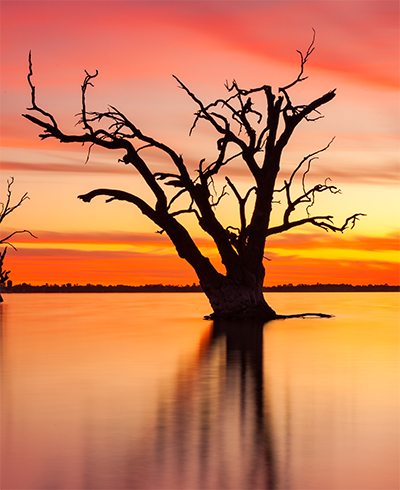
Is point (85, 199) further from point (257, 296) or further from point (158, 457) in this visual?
point (158, 457)

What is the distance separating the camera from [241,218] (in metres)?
32.3

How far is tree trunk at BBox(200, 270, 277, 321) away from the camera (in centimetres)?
3112

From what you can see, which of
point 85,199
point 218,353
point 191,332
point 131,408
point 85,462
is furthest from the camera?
point 85,199

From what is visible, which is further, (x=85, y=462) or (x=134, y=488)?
(x=85, y=462)

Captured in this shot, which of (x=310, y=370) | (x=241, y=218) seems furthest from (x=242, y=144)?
(x=310, y=370)

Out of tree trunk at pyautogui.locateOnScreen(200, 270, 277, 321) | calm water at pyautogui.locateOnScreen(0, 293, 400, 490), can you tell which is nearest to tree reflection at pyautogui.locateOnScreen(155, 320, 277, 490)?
calm water at pyautogui.locateOnScreen(0, 293, 400, 490)

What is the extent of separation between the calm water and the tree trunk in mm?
11126

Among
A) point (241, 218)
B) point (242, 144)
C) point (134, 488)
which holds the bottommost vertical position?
point (134, 488)

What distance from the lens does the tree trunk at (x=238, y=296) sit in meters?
31.1

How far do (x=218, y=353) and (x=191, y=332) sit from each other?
7756 mm

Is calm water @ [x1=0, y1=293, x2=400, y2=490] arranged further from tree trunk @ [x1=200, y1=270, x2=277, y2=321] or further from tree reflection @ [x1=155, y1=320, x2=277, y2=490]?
tree trunk @ [x1=200, y1=270, x2=277, y2=321]

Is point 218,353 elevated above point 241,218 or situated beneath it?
situated beneath

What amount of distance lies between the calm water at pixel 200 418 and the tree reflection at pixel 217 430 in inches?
0.7

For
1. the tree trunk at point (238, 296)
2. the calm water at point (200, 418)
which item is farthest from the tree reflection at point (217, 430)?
the tree trunk at point (238, 296)
